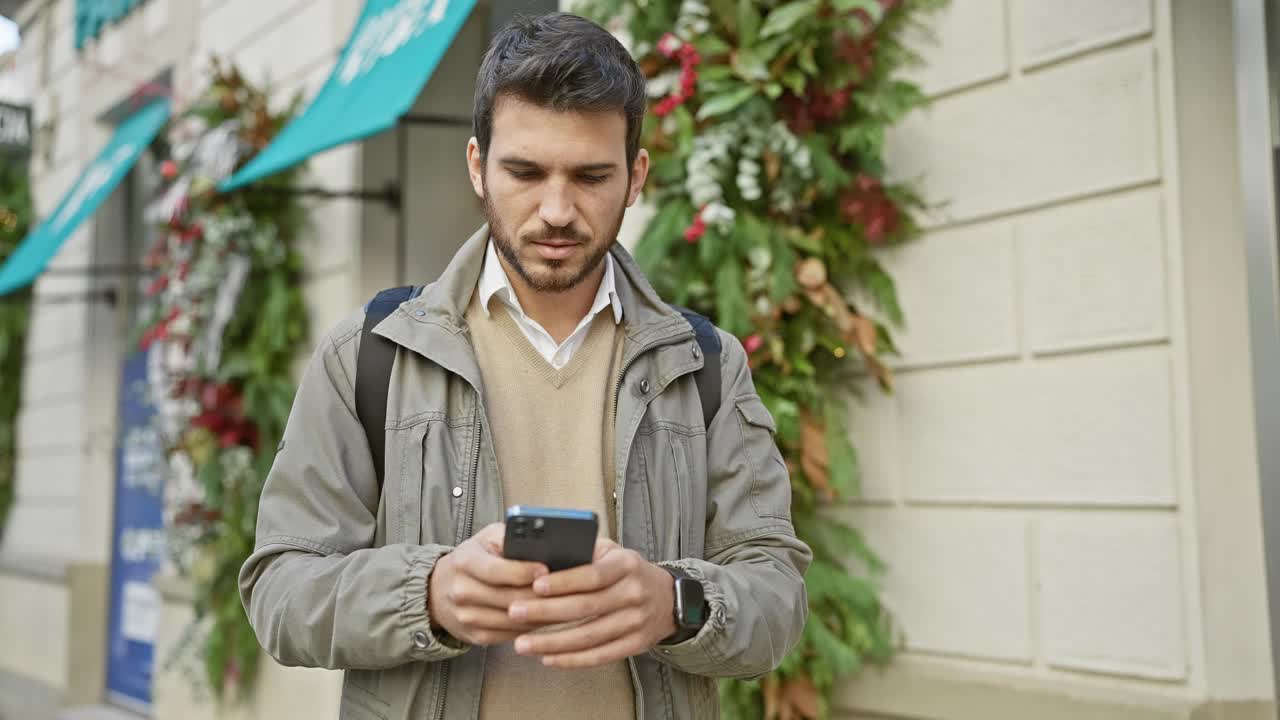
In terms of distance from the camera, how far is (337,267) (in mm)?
6207

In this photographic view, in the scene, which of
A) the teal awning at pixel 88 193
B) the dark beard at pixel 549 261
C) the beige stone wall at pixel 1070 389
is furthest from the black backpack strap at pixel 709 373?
the teal awning at pixel 88 193

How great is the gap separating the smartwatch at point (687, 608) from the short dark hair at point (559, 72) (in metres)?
0.67

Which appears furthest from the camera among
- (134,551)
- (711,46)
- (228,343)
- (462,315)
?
(134,551)

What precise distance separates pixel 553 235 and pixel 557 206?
5 centimetres

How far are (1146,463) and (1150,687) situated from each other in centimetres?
54

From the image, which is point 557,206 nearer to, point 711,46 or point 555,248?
point 555,248

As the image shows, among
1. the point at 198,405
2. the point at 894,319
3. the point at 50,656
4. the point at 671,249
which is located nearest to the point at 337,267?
the point at 198,405

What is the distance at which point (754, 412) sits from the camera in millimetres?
2020

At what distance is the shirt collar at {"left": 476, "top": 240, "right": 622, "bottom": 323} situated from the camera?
1.97 meters

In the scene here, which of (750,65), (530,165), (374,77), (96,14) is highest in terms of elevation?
(96,14)

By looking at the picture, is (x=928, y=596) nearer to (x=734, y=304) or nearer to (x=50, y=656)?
(x=734, y=304)

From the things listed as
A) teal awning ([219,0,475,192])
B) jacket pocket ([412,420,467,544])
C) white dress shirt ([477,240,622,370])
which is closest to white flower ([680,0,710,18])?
teal awning ([219,0,475,192])

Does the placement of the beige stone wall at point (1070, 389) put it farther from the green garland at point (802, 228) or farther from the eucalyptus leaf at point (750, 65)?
the eucalyptus leaf at point (750, 65)

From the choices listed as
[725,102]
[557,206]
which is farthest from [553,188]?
[725,102]
